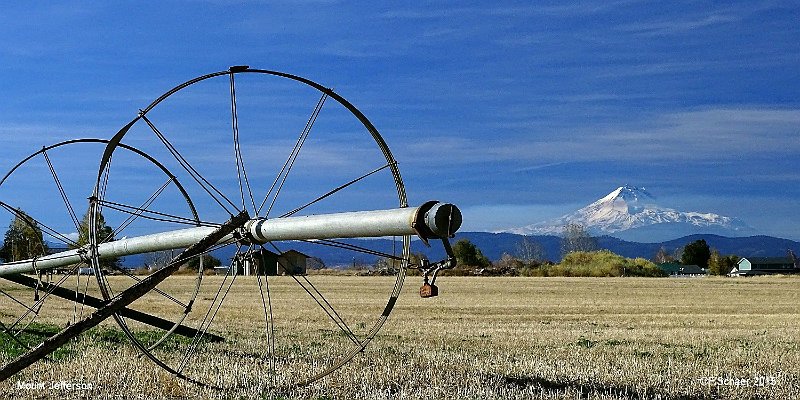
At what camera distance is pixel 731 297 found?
131 ft

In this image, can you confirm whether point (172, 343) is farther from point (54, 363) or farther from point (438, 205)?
point (438, 205)

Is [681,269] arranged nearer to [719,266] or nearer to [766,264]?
[719,266]

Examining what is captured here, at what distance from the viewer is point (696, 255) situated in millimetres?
134750

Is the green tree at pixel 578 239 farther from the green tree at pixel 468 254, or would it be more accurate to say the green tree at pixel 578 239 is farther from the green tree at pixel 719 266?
the green tree at pixel 468 254

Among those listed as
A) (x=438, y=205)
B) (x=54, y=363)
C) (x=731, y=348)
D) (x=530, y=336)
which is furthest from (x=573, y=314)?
(x=438, y=205)

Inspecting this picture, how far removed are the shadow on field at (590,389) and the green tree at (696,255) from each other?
129 meters

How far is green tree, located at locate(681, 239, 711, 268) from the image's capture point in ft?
440

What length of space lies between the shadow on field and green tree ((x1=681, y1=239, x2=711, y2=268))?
12925cm

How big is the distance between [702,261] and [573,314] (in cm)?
11513

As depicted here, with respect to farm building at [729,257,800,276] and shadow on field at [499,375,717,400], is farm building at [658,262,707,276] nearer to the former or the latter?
farm building at [729,257,800,276]

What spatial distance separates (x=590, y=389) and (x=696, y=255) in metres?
131

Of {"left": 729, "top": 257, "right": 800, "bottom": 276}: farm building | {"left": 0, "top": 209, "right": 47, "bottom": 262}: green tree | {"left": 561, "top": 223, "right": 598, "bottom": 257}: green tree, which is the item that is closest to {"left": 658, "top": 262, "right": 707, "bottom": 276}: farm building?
{"left": 729, "top": 257, "right": 800, "bottom": 276}: farm building

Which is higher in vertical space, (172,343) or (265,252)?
(265,252)

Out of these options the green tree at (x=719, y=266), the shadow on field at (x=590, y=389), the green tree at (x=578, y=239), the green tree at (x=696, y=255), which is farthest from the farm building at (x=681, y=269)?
the shadow on field at (x=590, y=389)
